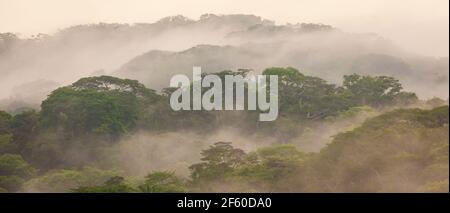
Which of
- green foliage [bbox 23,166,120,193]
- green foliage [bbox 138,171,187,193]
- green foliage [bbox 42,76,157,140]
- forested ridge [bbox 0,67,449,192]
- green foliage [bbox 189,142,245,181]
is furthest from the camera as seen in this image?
green foliage [bbox 42,76,157,140]

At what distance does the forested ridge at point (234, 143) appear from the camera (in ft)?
57.5

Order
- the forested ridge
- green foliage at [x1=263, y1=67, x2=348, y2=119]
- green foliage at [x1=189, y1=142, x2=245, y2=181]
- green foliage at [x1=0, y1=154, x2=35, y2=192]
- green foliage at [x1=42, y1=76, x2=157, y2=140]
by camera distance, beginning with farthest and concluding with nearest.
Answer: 1. green foliage at [x1=263, y1=67, x2=348, y2=119]
2. green foliage at [x1=42, y1=76, x2=157, y2=140]
3. green foliage at [x1=0, y1=154, x2=35, y2=192]
4. green foliage at [x1=189, y1=142, x2=245, y2=181]
5. the forested ridge

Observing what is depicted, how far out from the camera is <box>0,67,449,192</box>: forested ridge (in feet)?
57.5

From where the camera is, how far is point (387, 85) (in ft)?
106

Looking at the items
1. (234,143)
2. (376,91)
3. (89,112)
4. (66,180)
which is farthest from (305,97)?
(66,180)

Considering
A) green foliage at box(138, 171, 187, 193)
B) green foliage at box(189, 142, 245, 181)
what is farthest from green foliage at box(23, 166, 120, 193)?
green foliage at box(189, 142, 245, 181)

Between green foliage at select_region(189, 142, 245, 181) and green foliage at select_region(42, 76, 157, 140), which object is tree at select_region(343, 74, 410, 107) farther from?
green foliage at select_region(189, 142, 245, 181)

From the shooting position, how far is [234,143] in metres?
31.0

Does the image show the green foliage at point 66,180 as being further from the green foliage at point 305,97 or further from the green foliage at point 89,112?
the green foliage at point 305,97

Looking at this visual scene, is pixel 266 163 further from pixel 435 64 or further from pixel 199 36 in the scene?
pixel 199 36

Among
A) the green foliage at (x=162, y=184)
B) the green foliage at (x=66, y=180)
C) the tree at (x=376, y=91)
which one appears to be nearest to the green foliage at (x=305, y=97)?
the tree at (x=376, y=91)

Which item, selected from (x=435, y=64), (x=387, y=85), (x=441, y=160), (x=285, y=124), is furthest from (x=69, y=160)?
(x=435, y=64)

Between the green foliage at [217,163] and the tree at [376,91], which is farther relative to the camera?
the tree at [376,91]

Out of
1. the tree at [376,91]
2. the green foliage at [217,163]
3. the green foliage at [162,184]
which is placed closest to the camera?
the green foliage at [162,184]
